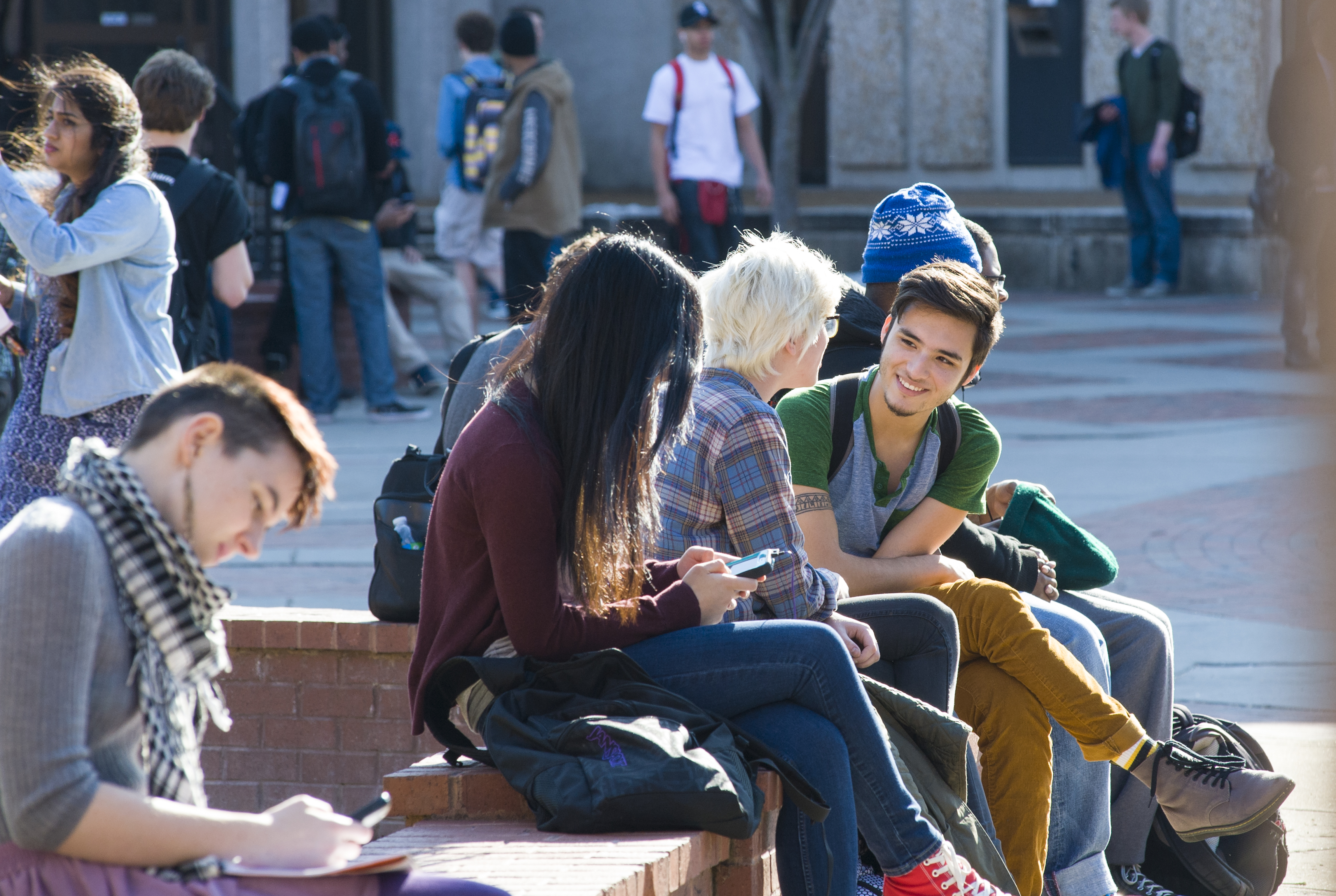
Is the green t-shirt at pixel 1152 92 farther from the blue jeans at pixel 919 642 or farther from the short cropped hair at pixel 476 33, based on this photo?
the blue jeans at pixel 919 642

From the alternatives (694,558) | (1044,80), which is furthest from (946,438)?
(1044,80)

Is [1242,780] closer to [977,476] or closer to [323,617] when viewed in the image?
[977,476]

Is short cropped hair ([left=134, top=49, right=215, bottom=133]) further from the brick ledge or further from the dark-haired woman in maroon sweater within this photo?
the dark-haired woman in maroon sweater

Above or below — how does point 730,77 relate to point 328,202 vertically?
above

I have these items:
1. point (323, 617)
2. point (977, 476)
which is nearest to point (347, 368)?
point (323, 617)

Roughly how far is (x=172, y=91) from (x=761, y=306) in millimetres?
2943

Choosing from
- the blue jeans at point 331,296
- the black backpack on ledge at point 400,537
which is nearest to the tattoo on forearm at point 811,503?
the black backpack on ledge at point 400,537

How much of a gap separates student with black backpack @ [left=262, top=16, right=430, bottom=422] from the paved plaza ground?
331mm

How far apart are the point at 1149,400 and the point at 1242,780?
7.09m

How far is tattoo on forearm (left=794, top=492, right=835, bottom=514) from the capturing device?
382 cm

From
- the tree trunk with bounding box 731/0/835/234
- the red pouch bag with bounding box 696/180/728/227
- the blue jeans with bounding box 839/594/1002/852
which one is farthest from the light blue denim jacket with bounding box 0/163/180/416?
the tree trunk with bounding box 731/0/835/234

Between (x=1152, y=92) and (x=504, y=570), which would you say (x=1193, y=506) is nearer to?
(x=504, y=570)

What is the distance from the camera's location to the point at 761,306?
3621 mm

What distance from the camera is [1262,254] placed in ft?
53.3
